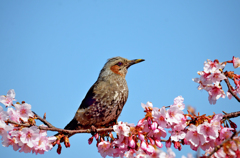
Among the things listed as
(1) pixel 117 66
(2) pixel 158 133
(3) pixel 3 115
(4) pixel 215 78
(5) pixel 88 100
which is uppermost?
(1) pixel 117 66

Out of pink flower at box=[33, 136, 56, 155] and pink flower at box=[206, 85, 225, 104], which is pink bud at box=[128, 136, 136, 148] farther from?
pink flower at box=[206, 85, 225, 104]

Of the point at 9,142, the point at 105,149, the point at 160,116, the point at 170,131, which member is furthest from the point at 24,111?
the point at 170,131

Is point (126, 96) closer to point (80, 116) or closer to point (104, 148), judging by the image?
point (80, 116)

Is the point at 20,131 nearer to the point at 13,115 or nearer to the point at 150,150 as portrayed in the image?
the point at 13,115

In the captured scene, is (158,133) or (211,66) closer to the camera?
(211,66)

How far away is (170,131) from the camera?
3256mm

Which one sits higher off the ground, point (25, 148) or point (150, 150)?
point (25, 148)

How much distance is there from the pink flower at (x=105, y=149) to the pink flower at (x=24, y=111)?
1.06m

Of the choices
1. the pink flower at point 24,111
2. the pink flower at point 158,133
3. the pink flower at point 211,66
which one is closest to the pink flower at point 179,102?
the pink flower at point 158,133

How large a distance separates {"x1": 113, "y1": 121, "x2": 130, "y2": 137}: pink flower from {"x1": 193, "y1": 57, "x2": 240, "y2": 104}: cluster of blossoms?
1082 millimetres

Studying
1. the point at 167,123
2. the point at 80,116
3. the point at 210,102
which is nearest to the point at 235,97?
the point at 210,102

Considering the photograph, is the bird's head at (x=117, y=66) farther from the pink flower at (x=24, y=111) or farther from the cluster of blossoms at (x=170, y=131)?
the pink flower at (x=24, y=111)

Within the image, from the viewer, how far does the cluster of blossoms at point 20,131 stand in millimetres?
3032

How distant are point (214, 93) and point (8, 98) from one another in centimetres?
271
